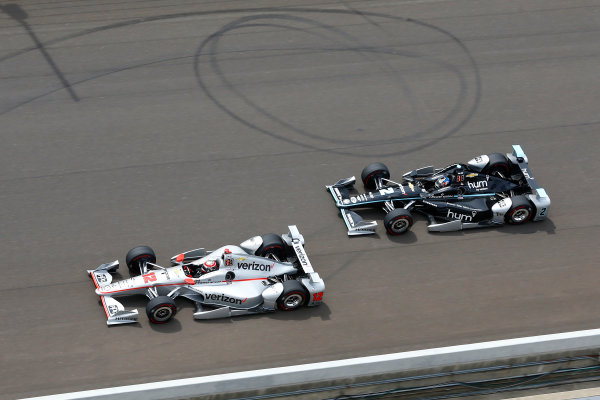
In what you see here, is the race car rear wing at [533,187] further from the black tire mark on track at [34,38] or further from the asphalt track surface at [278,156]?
the black tire mark on track at [34,38]

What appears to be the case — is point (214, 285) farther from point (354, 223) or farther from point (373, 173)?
point (373, 173)

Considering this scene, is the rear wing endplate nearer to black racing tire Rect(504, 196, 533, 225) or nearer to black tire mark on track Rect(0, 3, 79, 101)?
black racing tire Rect(504, 196, 533, 225)

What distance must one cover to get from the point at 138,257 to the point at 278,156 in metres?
5.04

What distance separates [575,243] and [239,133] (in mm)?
7950

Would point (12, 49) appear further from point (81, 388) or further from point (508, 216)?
point (508, 216)

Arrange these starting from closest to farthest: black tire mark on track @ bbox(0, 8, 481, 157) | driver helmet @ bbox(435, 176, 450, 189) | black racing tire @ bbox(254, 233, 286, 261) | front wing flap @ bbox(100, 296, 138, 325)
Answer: front wing flap @ bbox(100, 296, 138, 325) → black racing tire @ bbox(254, 233, 286, 261) → driver helmet @ bbox(435, 176, 450, 189) → black tire mark on track @ bbox(0, 8, 481, 157)

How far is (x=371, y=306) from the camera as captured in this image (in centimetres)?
1480

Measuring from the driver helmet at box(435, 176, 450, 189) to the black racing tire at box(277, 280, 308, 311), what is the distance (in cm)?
413

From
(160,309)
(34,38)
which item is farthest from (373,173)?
(34,38)

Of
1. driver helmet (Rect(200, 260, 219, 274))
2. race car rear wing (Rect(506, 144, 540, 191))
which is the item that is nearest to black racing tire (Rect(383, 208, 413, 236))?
race car rear wing (Rect(506, 144, 540, 191))

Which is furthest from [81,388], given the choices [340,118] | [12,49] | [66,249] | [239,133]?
[12,49]

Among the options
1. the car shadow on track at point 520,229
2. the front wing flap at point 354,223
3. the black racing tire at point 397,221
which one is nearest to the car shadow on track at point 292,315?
the front wing flap at point 354,223

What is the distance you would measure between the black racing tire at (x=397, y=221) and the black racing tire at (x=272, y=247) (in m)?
2.24

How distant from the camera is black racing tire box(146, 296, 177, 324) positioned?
13719 mm
